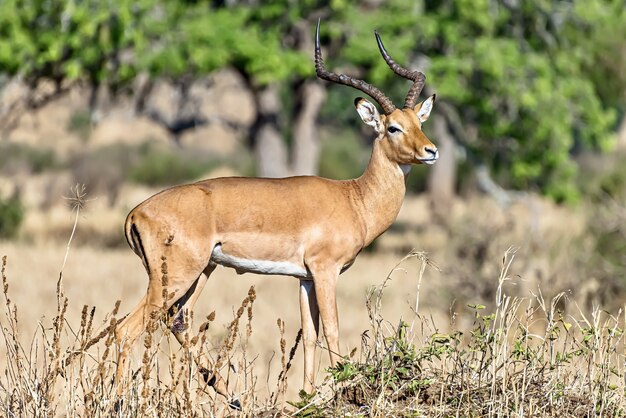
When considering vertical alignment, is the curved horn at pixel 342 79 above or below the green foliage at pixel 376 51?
above

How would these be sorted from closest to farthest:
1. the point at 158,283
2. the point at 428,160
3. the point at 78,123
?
1. the point at 158,283
2. the point at 428,160
3. the point at 78,123

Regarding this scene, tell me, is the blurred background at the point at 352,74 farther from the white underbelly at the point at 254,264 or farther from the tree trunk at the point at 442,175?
the white underbelly at the point at 254,264

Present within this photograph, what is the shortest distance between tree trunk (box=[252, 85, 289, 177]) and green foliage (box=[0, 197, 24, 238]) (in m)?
4.22

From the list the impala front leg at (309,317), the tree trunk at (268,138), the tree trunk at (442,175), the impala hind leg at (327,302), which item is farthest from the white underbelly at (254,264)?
the tree trunk at (442,175)

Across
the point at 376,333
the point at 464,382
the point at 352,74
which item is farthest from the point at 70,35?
the point at 464,382

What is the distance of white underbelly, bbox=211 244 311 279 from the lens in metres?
6.79

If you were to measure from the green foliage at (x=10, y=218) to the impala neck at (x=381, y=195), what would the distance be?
500 inches

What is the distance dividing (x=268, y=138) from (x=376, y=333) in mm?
13278

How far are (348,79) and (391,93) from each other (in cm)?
1385

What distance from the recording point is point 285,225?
6875 mm

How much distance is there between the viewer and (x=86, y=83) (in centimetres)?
1838

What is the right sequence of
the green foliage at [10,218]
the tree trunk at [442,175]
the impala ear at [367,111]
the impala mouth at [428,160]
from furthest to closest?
the tree trunk at [442,175]
the green foliage at [10,218]
the impala ear at [367,111]
the impala mouth at [428,160]

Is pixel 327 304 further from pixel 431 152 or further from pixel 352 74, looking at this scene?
pixel 352 74

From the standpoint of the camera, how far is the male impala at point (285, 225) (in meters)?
6.57
